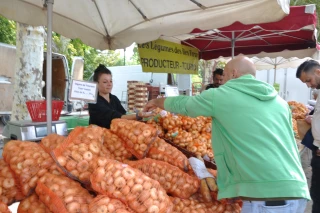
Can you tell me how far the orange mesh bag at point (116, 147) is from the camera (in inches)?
85.8

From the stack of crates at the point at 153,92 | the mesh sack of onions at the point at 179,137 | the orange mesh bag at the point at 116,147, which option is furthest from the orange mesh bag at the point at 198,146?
the stack of crates at the point at 153,92

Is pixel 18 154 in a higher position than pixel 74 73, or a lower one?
lower

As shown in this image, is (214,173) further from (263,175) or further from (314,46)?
(314,46)

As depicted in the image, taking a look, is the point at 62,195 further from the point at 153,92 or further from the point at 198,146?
the point at 153,92

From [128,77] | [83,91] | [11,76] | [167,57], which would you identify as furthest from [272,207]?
[128,77]

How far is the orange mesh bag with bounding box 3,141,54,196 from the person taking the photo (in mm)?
1636

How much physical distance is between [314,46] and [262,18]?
3.64m

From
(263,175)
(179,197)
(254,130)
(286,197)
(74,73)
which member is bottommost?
(179,197)

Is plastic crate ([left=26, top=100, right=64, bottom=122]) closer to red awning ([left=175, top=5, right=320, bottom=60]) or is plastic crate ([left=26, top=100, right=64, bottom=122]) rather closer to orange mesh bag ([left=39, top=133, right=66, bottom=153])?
orange mesh bag ([left=39, top=133, right=66, bottom=153])

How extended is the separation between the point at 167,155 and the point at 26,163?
1.04m

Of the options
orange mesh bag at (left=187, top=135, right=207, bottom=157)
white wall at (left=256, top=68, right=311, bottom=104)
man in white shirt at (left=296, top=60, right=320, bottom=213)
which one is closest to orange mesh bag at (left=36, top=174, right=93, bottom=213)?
orange mesh bag at (left=187, top=135, right=207, bottom=157)

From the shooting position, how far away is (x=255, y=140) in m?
1.63

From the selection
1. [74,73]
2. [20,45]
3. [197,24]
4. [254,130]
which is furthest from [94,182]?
[74,73]

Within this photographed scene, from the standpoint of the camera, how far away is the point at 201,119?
10.6 ft
